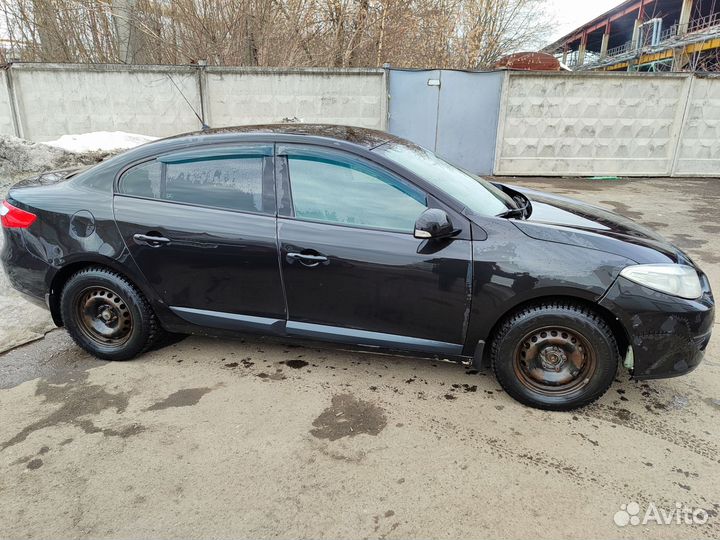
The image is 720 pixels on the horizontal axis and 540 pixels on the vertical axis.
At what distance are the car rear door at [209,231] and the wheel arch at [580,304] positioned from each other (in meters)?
1.30

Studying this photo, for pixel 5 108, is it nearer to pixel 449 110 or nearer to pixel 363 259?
pixel 449 110

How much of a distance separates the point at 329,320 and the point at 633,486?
179 cm

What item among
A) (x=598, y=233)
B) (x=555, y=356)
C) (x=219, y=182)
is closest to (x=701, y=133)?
(x=598, y=233)

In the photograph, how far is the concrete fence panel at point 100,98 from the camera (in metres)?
9.62

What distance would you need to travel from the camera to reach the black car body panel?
2.70 meters

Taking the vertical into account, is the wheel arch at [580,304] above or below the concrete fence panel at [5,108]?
below

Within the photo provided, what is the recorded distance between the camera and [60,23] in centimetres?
1205

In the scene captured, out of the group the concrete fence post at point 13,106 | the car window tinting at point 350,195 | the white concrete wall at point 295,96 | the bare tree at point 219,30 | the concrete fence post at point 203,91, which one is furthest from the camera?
the bare tree at point 219,30

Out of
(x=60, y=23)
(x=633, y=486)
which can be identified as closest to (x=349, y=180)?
(x=633, y=486)

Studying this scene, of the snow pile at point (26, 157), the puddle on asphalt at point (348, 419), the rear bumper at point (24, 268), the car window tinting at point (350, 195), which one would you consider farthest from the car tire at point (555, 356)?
the snow pile at point (26, 157)

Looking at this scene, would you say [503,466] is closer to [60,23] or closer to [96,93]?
[96,93]

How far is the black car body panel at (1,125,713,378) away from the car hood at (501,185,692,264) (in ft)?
0.04

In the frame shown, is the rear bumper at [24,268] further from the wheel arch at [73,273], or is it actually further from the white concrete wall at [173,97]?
the white concrete wall at [173,97]

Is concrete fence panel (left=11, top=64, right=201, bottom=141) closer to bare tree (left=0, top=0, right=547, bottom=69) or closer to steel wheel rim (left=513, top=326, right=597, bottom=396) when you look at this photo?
bare tree (left=0, top=0, right=547, bottom=69)
